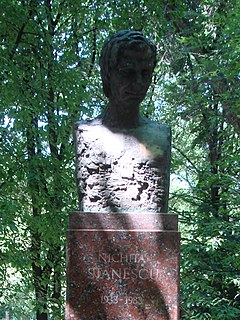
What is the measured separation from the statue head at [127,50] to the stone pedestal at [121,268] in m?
0.93

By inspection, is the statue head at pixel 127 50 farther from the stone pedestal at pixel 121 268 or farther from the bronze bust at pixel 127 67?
the stone pedestal at pixel 121 268

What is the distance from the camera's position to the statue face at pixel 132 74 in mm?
3123

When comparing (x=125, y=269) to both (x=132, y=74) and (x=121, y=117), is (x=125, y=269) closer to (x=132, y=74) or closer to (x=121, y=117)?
(x=121, y=117)

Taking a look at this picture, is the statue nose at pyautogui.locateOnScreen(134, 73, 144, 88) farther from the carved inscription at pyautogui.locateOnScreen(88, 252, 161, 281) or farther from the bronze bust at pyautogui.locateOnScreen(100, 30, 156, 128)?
the carved inscription at pyautogui.locateOnScreen(88, 252, 161, 281)

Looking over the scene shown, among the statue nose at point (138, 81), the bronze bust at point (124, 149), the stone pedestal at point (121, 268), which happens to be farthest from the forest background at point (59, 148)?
the statue nose at point (138, 81)

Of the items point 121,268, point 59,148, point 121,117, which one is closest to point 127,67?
point 121,117

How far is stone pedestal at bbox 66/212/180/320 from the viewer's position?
2.93 m

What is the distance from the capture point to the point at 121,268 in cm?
296

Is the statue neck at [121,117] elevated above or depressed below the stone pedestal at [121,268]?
above

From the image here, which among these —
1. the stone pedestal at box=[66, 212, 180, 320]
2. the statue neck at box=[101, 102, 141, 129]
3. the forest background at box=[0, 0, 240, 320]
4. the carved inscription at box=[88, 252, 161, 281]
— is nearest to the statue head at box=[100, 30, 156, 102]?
A: the statue neck at box=[101, 102, 141, 129]

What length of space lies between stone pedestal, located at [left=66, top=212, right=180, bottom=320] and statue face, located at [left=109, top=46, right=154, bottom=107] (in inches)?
30.3

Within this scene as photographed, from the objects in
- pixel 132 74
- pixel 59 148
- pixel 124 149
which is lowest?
pixel 124 149

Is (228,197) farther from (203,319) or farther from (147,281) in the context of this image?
(147,281)

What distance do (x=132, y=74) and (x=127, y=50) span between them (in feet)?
0.50
